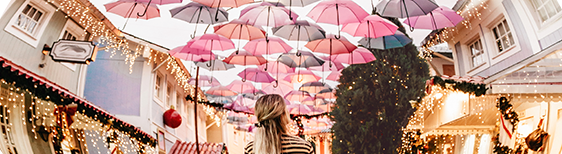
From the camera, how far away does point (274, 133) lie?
2.52 m

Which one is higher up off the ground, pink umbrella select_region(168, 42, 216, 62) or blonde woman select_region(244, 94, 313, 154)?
pink umbrella select_region(168, 42, 216, 62)

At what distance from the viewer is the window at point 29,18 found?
6.93 meters

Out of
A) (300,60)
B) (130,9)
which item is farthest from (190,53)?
(300,60)

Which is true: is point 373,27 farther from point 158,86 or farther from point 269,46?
point 158,86

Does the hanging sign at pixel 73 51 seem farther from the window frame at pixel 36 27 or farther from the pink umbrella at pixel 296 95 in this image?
the pink umbrella at pixel 296 95

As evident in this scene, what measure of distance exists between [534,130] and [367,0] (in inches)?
165

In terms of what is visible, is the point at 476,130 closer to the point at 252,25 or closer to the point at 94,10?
the point at 252,25

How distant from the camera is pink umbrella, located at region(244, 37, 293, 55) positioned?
9.28 meters

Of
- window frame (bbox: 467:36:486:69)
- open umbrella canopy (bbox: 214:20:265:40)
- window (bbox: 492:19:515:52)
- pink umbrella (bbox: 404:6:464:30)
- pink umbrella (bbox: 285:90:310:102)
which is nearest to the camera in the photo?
pink umbrella (bbox: 404:6:464:30)

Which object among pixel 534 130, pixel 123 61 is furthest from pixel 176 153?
pixel 534 130

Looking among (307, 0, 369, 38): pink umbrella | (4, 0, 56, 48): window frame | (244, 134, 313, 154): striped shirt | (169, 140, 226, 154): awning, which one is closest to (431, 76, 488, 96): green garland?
(307, 0, 369, 38): pink umbrella

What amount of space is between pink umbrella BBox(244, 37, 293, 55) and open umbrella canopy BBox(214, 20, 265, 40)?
40.1 inches

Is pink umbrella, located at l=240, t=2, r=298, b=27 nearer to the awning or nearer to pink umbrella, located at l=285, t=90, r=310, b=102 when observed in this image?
the awning

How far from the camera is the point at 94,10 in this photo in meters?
7.80
